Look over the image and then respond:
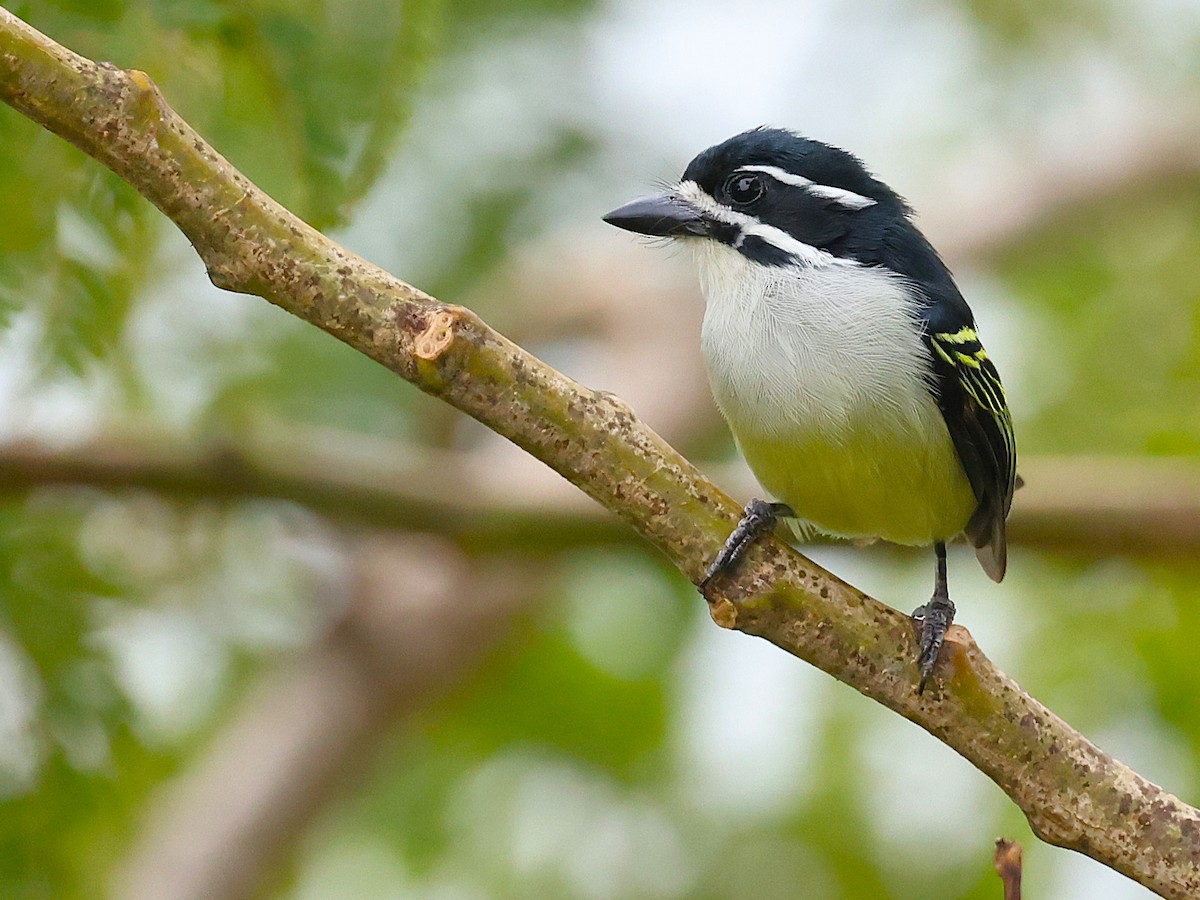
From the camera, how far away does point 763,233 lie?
147 inches

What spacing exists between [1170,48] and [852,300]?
5896mm

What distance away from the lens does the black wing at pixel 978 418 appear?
3604 millimetres

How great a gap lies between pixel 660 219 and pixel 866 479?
840 millimetres

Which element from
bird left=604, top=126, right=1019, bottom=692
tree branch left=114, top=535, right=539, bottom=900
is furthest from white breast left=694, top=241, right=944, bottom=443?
tree branch left=114, top=535, right=539, bottom=900

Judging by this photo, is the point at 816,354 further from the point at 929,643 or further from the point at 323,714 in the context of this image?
the point at 323,714

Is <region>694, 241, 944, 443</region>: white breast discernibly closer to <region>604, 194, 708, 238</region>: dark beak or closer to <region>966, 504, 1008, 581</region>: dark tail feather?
<region>604, 194, 708, 238</region>: dark beak

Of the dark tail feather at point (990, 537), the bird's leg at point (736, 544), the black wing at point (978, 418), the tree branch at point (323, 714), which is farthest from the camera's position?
the tree branch at point (323, 714)

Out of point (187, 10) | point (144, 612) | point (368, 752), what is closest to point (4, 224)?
point (187, 10)

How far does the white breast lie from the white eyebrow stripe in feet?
0.77

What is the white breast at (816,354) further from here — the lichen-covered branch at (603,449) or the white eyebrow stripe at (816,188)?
the lichen-covered branch at (603,449)

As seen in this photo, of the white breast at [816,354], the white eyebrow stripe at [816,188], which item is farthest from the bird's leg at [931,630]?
the white eyebrow stripe at [816,188]

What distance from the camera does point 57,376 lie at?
317cm

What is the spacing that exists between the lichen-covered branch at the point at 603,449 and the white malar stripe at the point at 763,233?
1118 millimetres

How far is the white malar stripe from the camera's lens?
3.70 m
